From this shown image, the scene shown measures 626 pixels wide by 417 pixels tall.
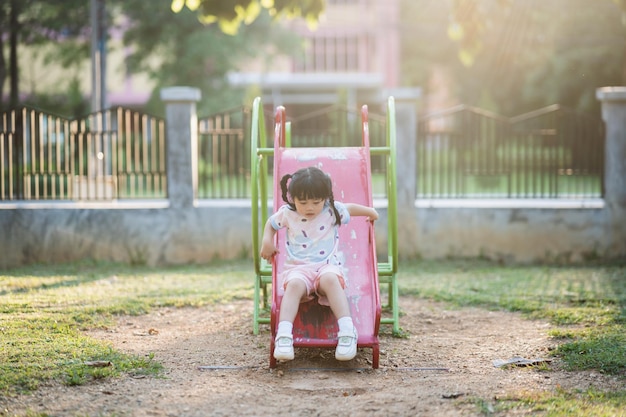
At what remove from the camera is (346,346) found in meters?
4.86

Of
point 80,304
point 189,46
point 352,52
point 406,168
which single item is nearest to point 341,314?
point 80,304

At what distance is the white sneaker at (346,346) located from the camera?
190 inches

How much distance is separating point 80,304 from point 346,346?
3.11 metres

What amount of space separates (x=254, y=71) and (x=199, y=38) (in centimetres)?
1969

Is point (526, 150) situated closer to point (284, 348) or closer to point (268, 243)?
point (268, 243)

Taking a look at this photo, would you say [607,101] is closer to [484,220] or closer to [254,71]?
[484,220]

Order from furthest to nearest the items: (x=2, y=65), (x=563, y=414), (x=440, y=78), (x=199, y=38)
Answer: (x=440, y=78), (x=199, y=38), (x=2, y=65), (x=563, y=414)

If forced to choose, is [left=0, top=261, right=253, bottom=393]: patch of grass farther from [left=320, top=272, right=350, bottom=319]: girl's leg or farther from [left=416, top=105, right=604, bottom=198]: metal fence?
[left=416, top=105, right=604, bottom=198]: metal fence

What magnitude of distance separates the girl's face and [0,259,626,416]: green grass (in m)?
1.37

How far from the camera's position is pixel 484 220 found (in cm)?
989

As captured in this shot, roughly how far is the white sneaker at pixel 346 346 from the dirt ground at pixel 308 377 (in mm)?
137

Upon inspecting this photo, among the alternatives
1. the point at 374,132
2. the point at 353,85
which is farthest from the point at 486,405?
the point at 353,85

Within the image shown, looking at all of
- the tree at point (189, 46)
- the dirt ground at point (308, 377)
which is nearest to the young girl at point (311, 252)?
the dirt ground at point (308, 377)

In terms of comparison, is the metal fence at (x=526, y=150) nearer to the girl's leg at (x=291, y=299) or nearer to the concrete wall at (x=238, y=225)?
the concrete wall at (x=238, y=225)
